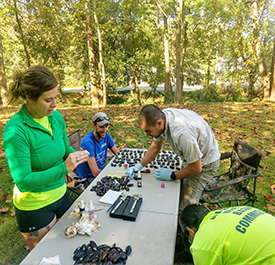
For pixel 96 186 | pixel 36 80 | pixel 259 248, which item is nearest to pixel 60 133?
pixel 36 80

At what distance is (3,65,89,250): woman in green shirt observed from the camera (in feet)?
4.78

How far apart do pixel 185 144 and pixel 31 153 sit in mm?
1528

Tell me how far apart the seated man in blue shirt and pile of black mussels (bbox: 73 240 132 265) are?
1.47m

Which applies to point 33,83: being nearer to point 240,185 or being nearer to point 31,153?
point 31,153

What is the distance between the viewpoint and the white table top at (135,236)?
→ 1.34 m

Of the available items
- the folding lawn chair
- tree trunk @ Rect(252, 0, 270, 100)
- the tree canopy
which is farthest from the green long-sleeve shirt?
tree trunk @ Rect(252, 0, 270, 100)

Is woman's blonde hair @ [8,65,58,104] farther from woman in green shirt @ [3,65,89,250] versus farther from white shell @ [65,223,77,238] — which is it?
white shell @ [65,223,77,238]

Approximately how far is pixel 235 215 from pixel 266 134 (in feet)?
19.1

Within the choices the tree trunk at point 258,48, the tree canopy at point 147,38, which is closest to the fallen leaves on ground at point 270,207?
the tree canopy at point 147,38

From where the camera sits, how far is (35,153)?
5.21ft

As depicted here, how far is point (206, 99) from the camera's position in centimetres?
1764

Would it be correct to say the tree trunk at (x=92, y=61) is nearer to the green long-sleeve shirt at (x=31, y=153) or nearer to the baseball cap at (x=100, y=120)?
the baseball cap at (x=100, y=120)

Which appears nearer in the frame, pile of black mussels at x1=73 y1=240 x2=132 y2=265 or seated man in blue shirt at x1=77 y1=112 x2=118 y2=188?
pile of black mussels at x1=73 y1=240 x2=132 y2=265

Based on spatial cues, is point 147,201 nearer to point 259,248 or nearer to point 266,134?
point 259,248
